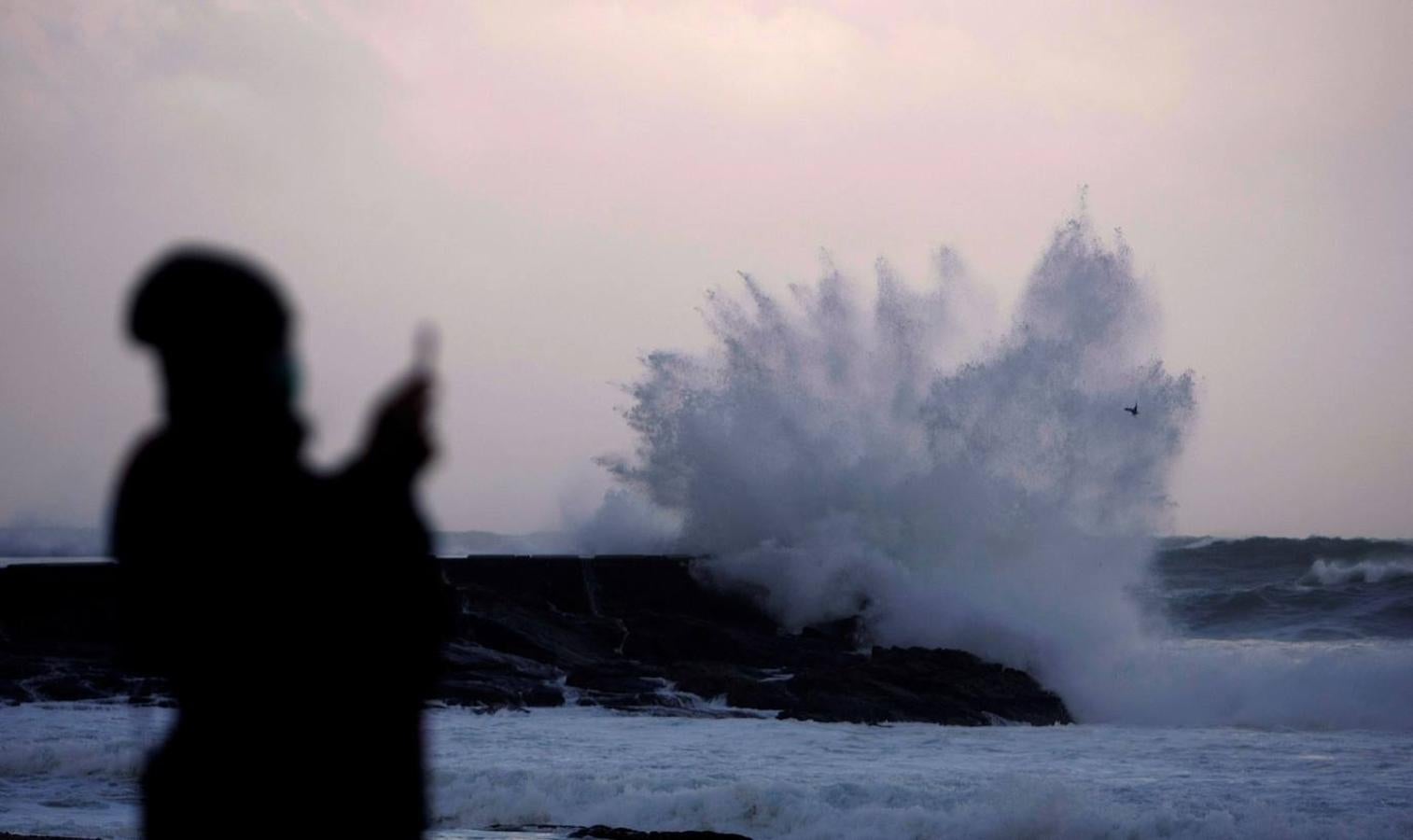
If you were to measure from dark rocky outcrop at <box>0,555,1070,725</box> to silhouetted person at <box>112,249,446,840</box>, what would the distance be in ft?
44.9

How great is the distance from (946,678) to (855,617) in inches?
233

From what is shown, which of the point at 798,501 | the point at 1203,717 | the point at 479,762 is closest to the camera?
the point at 479,762

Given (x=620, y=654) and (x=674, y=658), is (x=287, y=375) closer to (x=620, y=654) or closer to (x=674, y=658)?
(x=674, y=658)

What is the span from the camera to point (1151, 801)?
1152cm

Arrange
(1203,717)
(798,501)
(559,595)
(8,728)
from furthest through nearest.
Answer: (798,501) < (559,595) < (1203,717) < (8,728)

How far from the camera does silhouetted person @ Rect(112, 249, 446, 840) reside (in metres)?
1.49

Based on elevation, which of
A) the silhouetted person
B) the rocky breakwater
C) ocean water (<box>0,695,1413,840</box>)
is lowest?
ocean water (<box>0,695,1413,840</box>)

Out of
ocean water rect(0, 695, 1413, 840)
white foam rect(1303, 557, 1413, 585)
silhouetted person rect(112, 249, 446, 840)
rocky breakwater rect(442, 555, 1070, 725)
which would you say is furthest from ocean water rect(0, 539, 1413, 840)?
white foam rect(1303, 557, 1413, 585)

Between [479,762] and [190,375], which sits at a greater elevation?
[190,375]

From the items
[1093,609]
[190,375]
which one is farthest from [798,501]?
[190,375]

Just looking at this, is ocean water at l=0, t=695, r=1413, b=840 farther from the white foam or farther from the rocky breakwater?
the white foam

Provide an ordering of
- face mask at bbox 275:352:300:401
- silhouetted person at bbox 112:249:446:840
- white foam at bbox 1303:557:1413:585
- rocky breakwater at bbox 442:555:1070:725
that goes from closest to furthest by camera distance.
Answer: silhouetted person at bbox 112:249:446:840 < face mask at bbox 275:352:300:401 < rocky breakwater at bbox 442:555:1070:725 < white foam at bbox 1303:557:1413:585

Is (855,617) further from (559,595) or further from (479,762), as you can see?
(479,762)

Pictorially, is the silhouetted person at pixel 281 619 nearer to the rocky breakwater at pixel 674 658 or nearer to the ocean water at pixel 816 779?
the ocean water at pixel 816 779
